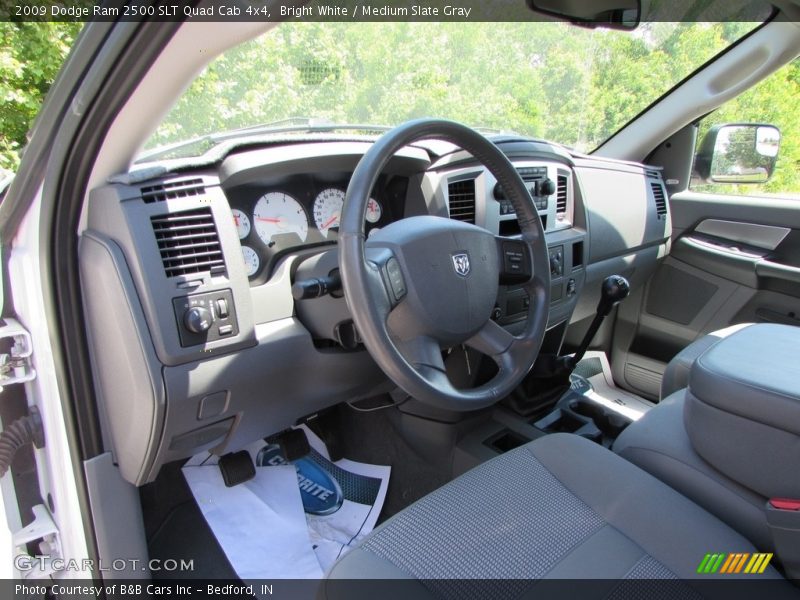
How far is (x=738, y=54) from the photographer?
2201mm

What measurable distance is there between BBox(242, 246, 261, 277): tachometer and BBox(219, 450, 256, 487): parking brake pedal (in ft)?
2.54

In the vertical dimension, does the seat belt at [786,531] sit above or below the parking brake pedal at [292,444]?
above

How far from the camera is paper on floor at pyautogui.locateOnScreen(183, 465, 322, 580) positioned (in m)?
1.73

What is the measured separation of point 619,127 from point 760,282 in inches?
36.9

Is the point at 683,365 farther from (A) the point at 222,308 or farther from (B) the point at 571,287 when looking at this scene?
(A) the point at 222,308

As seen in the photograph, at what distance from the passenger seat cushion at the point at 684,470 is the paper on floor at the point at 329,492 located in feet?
3.25

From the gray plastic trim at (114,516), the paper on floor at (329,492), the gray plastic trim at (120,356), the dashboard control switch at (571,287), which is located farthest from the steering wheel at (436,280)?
the paper on floor at (329,492)

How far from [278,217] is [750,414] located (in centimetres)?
122

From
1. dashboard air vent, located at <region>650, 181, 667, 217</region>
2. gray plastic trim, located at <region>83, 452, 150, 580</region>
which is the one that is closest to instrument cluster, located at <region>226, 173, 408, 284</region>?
gray plastic trim, located at <region>83, 452, 150, 580</region>

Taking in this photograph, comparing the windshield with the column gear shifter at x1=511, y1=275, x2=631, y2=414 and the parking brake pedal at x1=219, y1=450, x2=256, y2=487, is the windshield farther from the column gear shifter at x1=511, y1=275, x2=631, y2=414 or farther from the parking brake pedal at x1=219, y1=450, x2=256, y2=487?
the parking brake pedal at x1=219, y1=450, x2=256, y2=487

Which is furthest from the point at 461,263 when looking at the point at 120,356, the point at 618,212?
the point at 618,212

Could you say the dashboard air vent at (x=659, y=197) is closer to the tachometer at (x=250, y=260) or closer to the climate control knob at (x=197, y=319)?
the tachometer at (x=250, y=260)

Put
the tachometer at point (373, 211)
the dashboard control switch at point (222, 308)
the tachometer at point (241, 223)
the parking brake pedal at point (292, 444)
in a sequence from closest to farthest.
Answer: the dashboard control switch at point (222, 308) < the tachometer at point (241, 223) < the tachometer at point (373, 211) < the parking brake pedal at point (292, 444)

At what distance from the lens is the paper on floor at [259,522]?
68.3 inches
